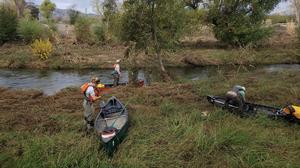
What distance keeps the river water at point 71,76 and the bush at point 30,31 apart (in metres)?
10.8

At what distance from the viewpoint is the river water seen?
27031 millimetres

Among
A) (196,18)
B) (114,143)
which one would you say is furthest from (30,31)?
(114,143)

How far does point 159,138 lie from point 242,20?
32.6 meters

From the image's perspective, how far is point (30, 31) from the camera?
4562cm

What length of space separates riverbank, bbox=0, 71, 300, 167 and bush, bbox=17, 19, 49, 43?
3108cm

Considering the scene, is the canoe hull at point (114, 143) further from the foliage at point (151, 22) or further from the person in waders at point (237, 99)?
the foliage at point (151, 22)

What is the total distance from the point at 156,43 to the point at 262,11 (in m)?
21.1

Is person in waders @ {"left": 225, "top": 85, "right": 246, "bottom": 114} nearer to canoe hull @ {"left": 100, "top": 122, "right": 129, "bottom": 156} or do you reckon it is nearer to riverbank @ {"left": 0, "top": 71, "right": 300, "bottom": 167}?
riverbank @ {"left": 0, "top": 71, "right": 300, "bottom": 167}

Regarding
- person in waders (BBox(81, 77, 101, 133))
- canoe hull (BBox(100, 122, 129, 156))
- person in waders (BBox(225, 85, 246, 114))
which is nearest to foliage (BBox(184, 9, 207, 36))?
person in waders (BBox(225, 85, 246, 114))

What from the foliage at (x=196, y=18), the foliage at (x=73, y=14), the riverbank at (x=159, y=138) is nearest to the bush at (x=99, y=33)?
the foliage at (x=73, y=14)

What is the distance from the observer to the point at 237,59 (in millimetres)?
31469

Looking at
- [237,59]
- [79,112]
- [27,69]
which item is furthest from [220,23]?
[79,112]

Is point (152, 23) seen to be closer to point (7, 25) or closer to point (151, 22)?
point (151, 22)

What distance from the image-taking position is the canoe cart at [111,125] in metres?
10.7
